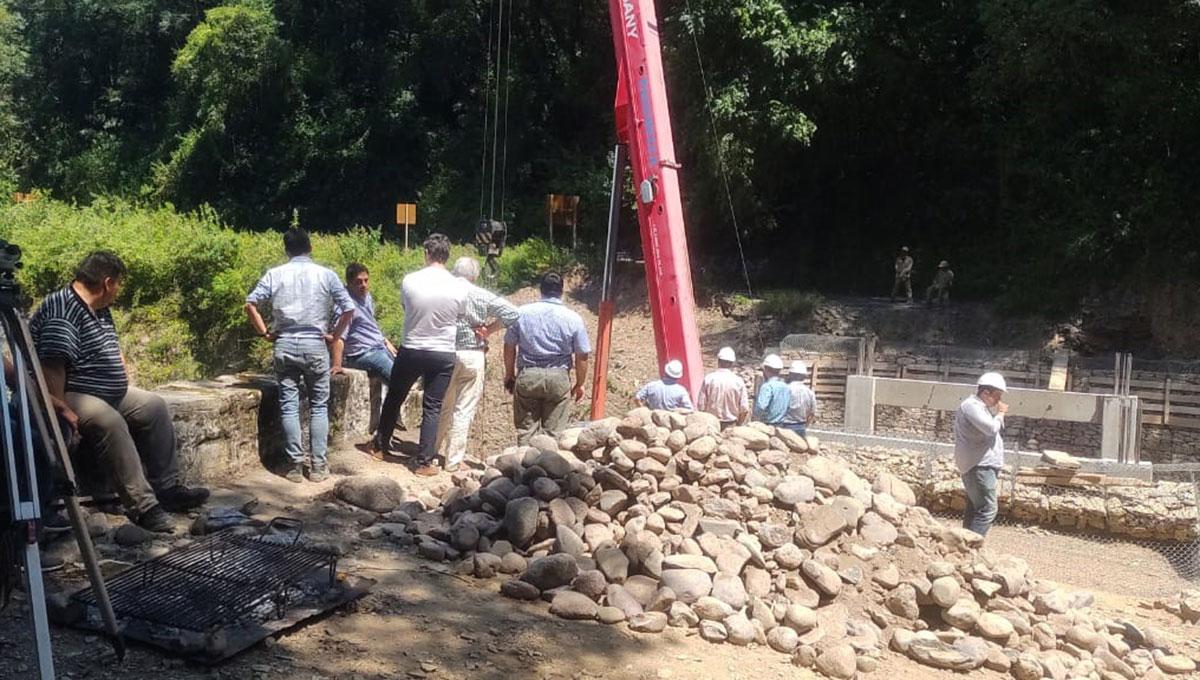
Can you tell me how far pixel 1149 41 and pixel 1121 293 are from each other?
481cm

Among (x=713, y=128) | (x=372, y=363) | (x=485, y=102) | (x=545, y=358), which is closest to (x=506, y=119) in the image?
(x=485, y=102)

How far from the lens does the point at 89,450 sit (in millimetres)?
4574

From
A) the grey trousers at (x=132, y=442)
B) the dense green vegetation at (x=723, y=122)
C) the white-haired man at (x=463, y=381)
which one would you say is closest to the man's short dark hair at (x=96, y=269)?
the grey trousers at (x=132, y=442)

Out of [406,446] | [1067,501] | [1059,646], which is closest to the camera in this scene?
[1059,646]

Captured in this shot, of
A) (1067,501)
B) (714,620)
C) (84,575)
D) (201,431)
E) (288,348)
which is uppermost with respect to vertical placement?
(288,348)

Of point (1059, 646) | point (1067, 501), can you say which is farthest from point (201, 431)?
point (1067, 501)

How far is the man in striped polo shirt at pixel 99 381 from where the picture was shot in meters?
4.39

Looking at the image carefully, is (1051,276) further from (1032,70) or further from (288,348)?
(288,348)

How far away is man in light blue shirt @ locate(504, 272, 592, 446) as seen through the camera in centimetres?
686

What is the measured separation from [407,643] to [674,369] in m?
4.40

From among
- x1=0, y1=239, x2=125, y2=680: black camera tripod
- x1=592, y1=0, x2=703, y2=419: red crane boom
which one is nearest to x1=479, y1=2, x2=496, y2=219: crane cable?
x1=592, y1=0, x2=703, y2=419: red crane boom

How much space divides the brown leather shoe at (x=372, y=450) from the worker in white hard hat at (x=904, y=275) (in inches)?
636

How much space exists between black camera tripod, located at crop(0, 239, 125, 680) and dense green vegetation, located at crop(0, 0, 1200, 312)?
1458cm

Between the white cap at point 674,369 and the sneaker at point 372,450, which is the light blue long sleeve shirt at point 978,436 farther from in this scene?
the sneaker at point 372,450
